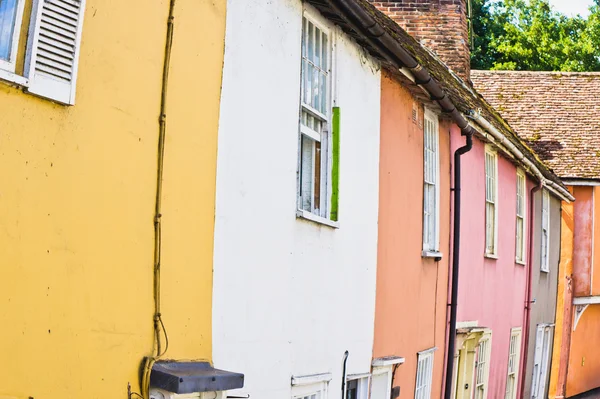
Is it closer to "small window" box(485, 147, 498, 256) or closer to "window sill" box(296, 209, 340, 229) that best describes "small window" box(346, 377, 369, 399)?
"window sill" box(296, 209, 340, 229)

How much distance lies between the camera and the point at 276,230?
9.17 meters

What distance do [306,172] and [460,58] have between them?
37.3ft

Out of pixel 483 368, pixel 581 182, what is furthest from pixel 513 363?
pixel 581 182

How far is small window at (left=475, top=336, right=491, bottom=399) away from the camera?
739 inches

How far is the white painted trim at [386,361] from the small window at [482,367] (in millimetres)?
6174

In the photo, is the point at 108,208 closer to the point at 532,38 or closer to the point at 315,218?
the point at 315,218

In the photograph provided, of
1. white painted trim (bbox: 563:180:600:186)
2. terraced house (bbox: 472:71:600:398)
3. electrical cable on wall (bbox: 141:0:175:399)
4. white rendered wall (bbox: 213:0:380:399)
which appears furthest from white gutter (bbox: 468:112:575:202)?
electrical cable on wall (bbox: 141:0:175:399)

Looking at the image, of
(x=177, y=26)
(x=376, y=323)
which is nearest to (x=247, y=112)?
(x=177, y=26)

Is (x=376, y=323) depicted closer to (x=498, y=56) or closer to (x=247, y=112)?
(x=247, y=112)

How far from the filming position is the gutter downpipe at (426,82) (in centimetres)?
1022

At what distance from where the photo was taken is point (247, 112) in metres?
8.65

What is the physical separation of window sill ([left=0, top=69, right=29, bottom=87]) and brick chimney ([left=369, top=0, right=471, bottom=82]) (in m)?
14.9

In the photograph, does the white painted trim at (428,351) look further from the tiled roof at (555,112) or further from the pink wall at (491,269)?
the tiled roof at (555,112)

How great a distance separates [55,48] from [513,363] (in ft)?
57.7
